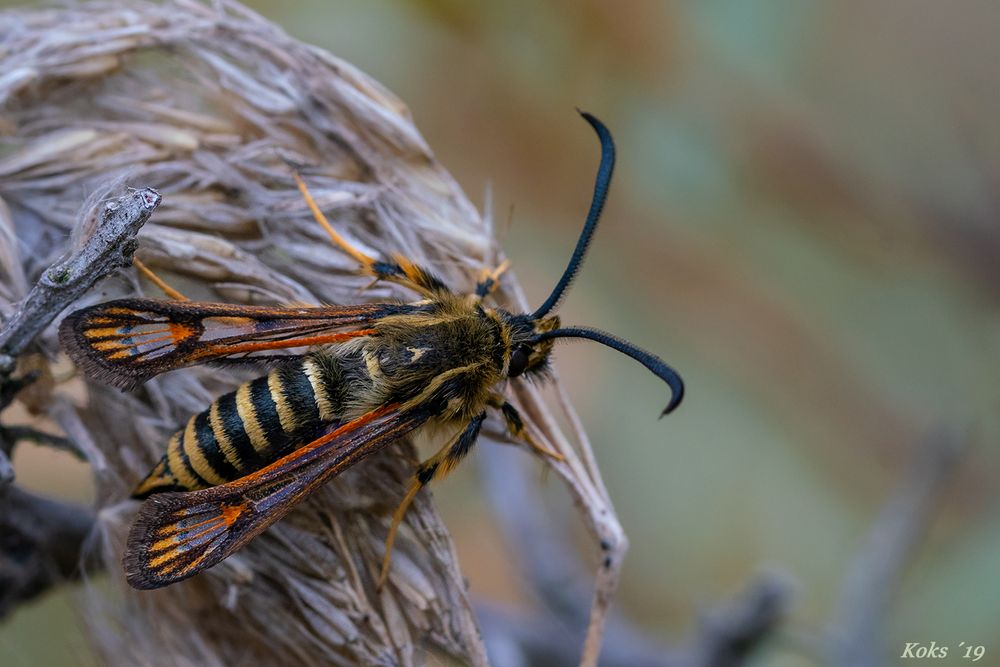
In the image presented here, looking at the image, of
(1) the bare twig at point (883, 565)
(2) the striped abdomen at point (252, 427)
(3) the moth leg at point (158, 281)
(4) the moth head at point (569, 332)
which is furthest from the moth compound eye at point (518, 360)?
(1) the bare twig at point (883, 565)

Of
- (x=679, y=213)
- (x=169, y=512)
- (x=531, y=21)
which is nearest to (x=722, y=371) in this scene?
(x=679, y=213)

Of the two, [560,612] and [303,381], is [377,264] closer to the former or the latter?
[303,381]

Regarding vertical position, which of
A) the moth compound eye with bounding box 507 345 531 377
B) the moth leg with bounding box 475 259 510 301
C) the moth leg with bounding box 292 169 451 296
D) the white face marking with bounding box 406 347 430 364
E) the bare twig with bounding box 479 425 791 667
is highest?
the moth leg with bounding box 475 259 510 301

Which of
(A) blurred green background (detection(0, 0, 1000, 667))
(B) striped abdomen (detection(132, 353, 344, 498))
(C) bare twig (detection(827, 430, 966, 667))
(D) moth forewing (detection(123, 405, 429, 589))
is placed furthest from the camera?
(A) blurred green background (detection(0, 0, 1000, 667))

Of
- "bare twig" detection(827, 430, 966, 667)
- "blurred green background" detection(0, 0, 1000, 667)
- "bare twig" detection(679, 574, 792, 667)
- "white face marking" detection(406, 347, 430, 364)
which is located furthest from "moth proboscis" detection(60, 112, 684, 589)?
"blurred green background" detection(0, 0, 1000, 667)

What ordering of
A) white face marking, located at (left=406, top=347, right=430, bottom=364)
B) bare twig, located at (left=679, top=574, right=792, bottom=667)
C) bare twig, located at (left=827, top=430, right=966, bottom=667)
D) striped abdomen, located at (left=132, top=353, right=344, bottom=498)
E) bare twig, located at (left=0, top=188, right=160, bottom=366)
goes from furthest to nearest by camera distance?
bare twig, located at (left=827, top=430, right=966, bottom=667), bare twig, located at (left=679, top=574, right=792, bottom=667), white face marking, located at (left=406, top=347, right=430, bottom=364), striped abdomen, located at (left=132, top=353, right=344, bottom=498), bare twig, located at (left=0, top=188, right=160, bottom=366)

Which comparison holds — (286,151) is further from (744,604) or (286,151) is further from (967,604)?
Result: (967,604)

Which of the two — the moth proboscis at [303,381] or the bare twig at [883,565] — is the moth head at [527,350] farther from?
the bare twig at [883,565]

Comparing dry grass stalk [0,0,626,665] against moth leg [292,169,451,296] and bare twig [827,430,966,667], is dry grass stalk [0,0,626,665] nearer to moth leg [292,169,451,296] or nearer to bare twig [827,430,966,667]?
moth leg [292,169,451,296]
